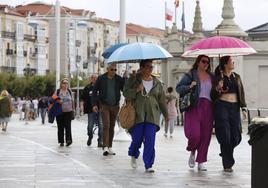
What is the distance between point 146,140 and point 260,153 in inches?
193

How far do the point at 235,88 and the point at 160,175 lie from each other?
Answer: 1917mm

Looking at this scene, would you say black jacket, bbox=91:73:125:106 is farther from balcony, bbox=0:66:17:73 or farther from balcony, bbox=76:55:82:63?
balcony, bbox=76:55:82:63

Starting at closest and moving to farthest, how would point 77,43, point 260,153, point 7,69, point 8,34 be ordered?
point 260,153 → point 7,69 → point 8,34 → point 77,43

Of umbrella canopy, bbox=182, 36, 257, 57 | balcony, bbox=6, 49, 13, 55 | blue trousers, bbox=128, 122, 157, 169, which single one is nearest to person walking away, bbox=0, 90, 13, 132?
blue trousers, bbox=128, 122, 157, 169

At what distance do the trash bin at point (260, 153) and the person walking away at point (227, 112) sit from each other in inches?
167

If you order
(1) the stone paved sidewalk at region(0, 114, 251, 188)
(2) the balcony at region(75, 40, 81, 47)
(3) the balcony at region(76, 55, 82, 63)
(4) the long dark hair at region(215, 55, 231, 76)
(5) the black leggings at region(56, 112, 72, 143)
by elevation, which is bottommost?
(1) the stone paved sidewalk at region(0, 114, 251, 188)

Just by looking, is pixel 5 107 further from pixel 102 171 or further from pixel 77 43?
pixel 77 43

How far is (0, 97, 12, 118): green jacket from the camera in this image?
31766 millimetres

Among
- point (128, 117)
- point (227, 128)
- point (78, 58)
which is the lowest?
point (227, 128)

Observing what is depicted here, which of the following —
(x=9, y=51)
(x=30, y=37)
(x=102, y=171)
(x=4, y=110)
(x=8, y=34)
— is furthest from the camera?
(x=30, y=37)

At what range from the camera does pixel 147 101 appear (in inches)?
551

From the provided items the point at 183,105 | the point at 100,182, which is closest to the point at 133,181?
the point at 100,182

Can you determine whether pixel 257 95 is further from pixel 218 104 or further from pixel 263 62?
pixel 218 104

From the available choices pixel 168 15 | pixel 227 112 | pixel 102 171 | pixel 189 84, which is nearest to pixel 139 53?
pixel 189 84
